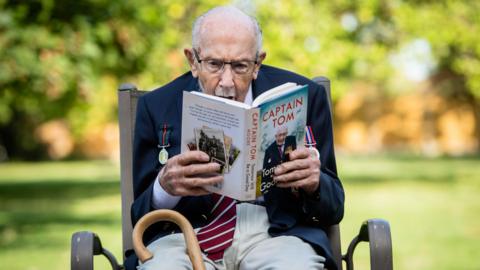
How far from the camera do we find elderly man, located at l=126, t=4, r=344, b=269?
3.13m

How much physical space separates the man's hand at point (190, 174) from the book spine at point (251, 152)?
3.8 inches

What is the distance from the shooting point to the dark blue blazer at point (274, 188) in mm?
3316

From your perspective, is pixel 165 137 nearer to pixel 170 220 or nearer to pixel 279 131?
pixel 170 220

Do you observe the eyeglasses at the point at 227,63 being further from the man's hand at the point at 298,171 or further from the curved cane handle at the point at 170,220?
the curved cane handle at the point at 170,220

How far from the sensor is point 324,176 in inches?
129

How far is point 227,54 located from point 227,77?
0.27 feet

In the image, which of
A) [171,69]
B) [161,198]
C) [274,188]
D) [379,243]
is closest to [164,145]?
[161,198]

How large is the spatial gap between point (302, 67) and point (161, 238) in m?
9.98

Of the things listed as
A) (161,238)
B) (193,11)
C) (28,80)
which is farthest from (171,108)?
(193,11)

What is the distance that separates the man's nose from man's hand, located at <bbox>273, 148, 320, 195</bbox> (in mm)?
363

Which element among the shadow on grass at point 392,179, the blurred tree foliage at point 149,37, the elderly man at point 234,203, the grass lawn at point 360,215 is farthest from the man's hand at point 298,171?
the shadow on grass at point 392,179

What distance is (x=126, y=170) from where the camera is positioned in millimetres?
3965

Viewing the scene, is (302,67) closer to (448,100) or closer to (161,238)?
(161,238)

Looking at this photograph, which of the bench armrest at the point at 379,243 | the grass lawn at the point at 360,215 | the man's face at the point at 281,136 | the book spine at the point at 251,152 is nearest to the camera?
the book spine at the point at 251,152
